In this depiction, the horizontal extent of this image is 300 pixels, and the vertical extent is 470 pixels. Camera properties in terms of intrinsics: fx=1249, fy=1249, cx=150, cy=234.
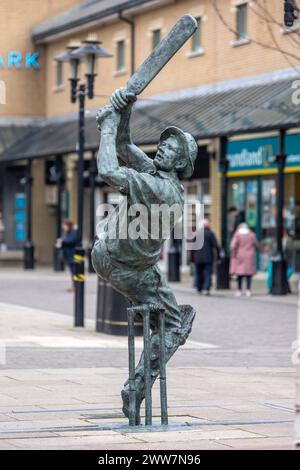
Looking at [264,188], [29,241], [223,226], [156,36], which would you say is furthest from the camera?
[29,241]

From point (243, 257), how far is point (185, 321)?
706 inches

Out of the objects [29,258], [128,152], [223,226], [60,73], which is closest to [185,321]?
[128,152]

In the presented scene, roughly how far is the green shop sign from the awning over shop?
1559 mm

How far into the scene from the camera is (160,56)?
8938 millimetres

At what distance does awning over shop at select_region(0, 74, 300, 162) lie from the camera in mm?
27641

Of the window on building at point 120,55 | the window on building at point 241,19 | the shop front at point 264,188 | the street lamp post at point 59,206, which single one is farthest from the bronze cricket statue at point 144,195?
the window on building at point 120,55

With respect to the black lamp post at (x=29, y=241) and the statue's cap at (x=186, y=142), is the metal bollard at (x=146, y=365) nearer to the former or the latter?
the statue's cap at (x=186, y=142)

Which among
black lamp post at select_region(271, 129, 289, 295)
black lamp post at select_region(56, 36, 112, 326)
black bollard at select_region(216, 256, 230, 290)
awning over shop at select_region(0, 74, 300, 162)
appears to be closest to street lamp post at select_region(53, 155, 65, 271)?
awning over shop at select_region(0, 74, 300, 162)

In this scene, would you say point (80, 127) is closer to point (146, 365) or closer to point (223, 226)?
point (223, 226)

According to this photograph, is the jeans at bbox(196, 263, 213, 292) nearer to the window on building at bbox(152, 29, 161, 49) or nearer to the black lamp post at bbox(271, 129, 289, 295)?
the black lamp post at bbox(271, 129, 289, 295)

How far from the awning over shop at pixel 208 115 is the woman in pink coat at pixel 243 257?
7.80 feet

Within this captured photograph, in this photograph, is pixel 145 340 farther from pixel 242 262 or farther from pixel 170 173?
pixel 242 262

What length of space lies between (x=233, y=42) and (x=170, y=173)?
24.8m

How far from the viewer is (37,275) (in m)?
36.8
